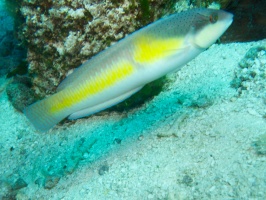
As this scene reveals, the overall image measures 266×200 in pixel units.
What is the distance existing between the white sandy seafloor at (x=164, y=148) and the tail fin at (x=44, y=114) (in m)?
1.42

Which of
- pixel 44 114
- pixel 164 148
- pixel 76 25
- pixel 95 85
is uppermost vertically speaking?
pixel 76 25

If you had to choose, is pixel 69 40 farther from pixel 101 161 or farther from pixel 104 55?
pixel 101 161

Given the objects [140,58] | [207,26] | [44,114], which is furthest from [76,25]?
[207,26]

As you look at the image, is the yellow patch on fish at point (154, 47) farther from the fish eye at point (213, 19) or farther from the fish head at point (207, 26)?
the fish eye at point (213, 19)

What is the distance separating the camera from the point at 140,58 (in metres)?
2.29

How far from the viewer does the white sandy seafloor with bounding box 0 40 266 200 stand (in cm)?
286

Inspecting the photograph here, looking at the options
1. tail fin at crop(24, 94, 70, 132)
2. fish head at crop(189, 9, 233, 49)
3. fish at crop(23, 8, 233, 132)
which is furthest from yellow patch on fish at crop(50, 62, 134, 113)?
fish head at crop(189, 9, 233, 49)

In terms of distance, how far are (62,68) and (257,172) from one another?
3262 mm

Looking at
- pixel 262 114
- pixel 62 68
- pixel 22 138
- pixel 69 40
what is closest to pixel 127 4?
pixel 69 40

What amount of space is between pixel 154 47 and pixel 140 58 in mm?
168

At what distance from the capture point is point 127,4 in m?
3.76

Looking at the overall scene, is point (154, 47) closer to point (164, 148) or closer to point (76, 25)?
point (164, 148)

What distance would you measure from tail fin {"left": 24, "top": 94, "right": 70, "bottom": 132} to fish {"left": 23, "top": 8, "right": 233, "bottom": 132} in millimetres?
34

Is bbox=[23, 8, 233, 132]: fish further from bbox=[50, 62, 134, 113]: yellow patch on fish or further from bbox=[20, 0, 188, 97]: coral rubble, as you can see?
bbox=[20, 0, 188, 97]: coral rubble
